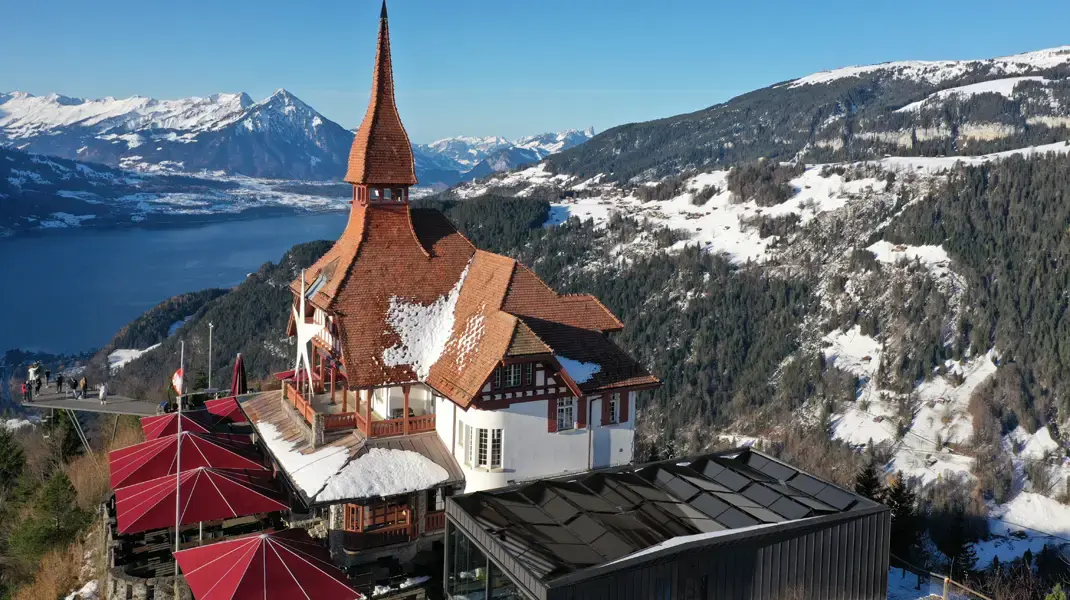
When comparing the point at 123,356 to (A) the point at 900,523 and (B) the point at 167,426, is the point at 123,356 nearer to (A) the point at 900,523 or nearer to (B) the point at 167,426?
(B) the point at 167,426

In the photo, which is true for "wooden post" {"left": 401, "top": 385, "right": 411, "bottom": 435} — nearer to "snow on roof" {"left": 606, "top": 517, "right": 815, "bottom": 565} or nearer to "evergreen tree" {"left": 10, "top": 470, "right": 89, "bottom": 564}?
"evergreen tree" {"left": 10, "top": 470, "right": 89, "bottom": 564}

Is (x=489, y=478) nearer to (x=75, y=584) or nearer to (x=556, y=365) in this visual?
(x=556, y=365)

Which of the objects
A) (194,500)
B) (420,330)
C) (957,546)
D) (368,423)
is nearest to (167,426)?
(194,500)

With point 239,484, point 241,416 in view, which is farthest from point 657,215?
point 239,484

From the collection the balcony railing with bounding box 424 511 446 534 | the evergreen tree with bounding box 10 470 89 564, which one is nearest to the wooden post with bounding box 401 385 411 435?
the balcony railing with bounding box 424 511 446 534

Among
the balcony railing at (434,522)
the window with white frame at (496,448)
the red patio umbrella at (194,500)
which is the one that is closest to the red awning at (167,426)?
the red patio umbrella at (194,500)

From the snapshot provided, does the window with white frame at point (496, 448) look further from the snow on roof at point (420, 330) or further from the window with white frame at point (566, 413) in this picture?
the snow on roof at point (420, 330)
